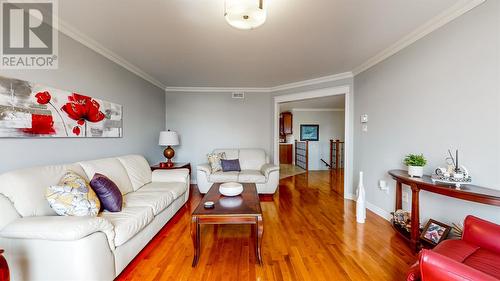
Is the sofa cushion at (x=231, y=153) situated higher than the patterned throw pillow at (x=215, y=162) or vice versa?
the sofa cushion at (x=231, y=153)

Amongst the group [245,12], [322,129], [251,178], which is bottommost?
[251,178]

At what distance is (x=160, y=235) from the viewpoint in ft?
8.60

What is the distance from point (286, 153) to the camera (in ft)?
29.5

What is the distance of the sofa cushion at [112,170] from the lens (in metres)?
2.38

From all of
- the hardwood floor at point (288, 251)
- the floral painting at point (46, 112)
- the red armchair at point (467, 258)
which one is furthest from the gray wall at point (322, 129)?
the floral painting at point (46, 112)

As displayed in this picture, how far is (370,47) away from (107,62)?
12.1ft

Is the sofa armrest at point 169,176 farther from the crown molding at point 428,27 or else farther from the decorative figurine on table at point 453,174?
the crown molding at point 428,27

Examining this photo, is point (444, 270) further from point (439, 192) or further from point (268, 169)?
point (268, 169)

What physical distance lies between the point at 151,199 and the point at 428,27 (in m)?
3.63

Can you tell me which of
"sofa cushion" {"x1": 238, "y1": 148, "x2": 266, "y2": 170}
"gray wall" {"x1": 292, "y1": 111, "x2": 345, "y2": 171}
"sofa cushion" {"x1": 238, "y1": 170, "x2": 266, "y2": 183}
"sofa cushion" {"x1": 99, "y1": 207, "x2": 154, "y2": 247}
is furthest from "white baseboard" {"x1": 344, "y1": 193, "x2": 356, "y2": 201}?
"gray wall" {"x1": 292, "y1": 111, "x2": 345, "y2": 171}

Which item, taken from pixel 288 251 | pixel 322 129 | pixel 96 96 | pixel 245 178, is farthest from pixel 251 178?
pixel 322 129

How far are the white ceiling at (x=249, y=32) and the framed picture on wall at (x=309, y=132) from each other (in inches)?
182

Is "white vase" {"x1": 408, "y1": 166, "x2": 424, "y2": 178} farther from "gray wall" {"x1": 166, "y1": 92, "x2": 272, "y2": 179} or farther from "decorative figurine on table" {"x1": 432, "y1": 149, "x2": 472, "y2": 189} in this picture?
"gray wall" {"x1": 166, "y1": 92, "x2": 272, "y2": 179}

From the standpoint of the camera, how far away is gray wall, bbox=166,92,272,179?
5.29 m
